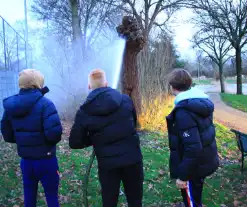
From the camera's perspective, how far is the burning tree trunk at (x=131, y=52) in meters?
7.95

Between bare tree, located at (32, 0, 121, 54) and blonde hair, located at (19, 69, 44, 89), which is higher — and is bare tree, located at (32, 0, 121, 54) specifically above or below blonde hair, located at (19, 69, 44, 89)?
above

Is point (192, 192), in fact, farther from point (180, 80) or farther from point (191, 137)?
point (180, 80)

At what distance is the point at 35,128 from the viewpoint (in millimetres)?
2867

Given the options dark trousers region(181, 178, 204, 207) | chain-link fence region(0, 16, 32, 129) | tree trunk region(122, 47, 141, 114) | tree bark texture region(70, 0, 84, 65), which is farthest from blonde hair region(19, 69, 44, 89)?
tree bark texture region(70, 0, 84, 65)

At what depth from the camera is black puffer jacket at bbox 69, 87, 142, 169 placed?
2721 millimetres

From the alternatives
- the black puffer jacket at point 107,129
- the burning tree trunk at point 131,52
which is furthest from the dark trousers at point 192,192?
the burning tree trunk at point 131,52

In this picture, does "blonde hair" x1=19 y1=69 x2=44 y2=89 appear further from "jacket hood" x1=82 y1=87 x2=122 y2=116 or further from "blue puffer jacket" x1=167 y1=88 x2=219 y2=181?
"blue puffer jacket" x1=167 y1=88 x2=219 y2=181

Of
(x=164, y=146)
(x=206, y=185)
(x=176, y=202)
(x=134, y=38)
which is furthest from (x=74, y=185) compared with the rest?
(x=134, y=38)

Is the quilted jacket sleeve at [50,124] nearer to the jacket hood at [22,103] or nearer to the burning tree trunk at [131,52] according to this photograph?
the jacket hood at [22,103]

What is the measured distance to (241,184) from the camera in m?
5.03

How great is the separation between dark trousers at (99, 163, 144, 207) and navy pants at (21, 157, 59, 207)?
49 centimetres

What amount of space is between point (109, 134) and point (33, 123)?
75 cm

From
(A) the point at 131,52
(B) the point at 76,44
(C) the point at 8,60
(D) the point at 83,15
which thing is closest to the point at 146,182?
(A) the point at 131,52

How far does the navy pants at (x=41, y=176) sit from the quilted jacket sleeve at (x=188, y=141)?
1.26 meters
